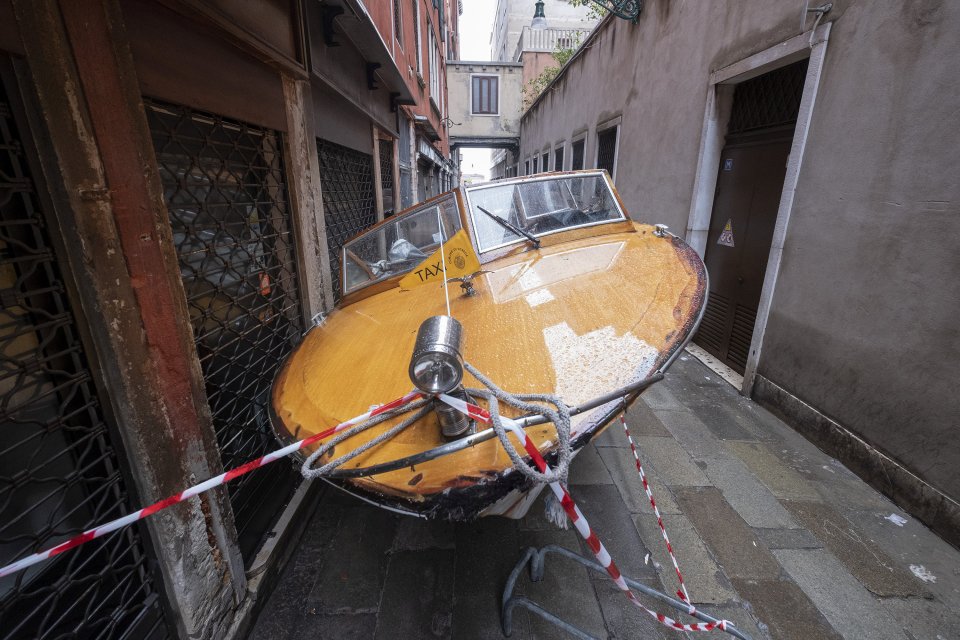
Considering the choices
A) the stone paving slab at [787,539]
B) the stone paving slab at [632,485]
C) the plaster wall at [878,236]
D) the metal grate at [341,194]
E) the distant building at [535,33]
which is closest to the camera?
the stone paving slab at [787,539]

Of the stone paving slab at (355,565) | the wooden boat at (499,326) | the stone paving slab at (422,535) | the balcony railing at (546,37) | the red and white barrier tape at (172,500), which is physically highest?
the balcony railing at (546,37)

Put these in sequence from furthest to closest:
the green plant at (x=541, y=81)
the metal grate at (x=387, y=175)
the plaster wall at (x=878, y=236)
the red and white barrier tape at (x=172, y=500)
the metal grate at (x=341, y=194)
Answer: the green plant at (x=541, y=81) < the metal grate at (x=387, y=175) < the metal grate at (x=341, y=194) < the plaster wall at (x=878, y=236) < the red and white barrier tape at (x=172, y=500)

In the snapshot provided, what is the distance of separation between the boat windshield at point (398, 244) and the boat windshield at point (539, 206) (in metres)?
0.21

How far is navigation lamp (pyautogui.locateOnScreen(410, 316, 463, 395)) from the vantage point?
1.35 m

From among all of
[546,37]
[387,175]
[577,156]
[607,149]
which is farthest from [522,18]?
[387,175]

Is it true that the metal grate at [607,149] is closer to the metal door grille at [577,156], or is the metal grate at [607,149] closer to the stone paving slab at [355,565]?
the metal door grille at [577,156]

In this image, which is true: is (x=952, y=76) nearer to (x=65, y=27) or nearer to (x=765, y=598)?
(x=765, y=598)

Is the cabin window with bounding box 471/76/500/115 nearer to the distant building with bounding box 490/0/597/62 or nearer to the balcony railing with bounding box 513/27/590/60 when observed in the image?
the balcony railing with bounding box 513/27/590/60

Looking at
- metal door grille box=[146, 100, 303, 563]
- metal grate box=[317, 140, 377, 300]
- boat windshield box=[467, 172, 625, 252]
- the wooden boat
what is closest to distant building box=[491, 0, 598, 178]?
metal grate box=[317, 140, 377, 300]

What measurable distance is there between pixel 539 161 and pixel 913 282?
13995 mm

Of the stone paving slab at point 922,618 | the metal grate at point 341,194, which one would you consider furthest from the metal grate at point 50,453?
the stone paving slab at point 922,618

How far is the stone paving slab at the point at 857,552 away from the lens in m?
2.11

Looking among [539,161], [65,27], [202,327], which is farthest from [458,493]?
[539,161]

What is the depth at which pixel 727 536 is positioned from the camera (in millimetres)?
2422
